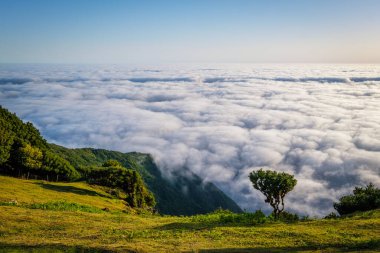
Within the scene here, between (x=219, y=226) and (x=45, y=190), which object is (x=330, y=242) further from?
(x=45, y=190)

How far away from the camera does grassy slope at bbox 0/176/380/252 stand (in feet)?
93.3

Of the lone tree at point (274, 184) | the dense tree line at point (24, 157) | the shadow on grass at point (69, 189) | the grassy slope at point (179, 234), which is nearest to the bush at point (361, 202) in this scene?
the grassy slope at point (179, 234)

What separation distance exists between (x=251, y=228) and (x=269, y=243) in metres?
7.86

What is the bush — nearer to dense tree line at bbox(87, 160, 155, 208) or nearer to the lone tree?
the lone tree

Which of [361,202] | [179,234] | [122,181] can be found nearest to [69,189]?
[122,181]

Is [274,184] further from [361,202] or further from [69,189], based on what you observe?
[69,189]

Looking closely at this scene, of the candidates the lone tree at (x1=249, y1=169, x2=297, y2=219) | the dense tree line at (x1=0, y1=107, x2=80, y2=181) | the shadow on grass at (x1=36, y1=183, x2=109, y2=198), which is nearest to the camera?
the lone tree at (x1=249, y1=169, x2=297, y2=219)

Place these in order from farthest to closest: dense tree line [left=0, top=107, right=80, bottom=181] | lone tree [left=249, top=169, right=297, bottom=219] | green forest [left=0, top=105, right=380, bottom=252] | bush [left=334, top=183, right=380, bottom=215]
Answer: dense tree line [left=0, top=107, right=80, bottom=181]
bush [left=334, top=183, right=380, bottom=215]
lone tree [left=249, top=169, right=297, bottom=219]
green forest [left=0, top=105, right=380, bottom=252]

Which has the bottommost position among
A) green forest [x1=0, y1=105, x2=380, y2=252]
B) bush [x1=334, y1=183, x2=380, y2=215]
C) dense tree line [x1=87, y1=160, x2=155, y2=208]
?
dense tree line [x1=87, y1=160, x2=155, y2=208]

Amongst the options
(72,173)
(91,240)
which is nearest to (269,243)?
(91,240)

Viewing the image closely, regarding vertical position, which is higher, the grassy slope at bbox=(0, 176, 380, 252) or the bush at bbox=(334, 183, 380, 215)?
the grassy slope at bbox=(0, 176, 380, 252)

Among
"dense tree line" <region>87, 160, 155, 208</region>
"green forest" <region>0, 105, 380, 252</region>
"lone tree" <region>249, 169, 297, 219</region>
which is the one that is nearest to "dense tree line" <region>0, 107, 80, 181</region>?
"dense tree line" <region>87, 160, 155, 208</region>

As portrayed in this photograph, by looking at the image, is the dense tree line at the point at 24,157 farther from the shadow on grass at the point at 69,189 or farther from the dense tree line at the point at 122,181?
the shadow on grass at the point at 69,189

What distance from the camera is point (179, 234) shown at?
35.1 metres
